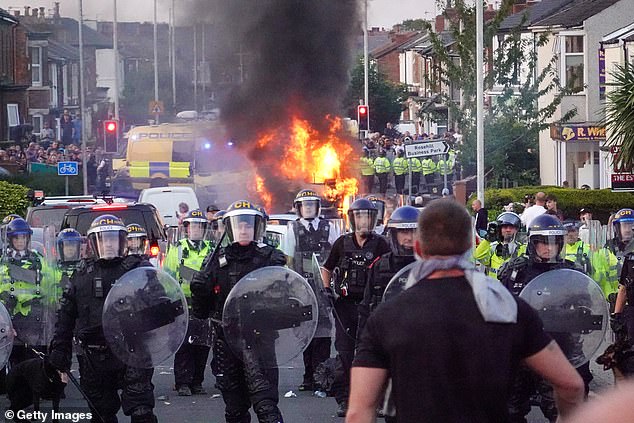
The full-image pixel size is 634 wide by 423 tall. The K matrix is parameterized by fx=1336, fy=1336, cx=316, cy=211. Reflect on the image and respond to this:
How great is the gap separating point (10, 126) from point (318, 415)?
47309mm

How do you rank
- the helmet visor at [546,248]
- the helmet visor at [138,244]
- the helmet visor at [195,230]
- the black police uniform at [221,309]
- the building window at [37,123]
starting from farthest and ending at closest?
1. the building window at [37,123]
2. the helmet visor at [195,230]
3. the helmet visor at [138,244]
4. the helmet visor at [546,248]
5. the black police uniform at [221,309]

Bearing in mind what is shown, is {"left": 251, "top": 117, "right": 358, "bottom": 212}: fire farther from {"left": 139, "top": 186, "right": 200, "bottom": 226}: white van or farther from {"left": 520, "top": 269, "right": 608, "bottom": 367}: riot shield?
{"left": 520, "top": 269, "right": 608, "bottom": 367}: riot shield

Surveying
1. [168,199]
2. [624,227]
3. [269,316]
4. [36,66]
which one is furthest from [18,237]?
[36,66]

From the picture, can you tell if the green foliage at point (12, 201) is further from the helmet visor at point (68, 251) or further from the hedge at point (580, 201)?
the helmet visor at point (68, 251)

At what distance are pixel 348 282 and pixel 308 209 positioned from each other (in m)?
2.78

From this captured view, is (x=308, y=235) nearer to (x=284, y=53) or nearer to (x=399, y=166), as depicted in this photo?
(x=284, y=53)

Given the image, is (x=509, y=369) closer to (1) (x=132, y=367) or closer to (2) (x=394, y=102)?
(1) (x=132, y=367)

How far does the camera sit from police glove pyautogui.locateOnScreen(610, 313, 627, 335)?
344 inches

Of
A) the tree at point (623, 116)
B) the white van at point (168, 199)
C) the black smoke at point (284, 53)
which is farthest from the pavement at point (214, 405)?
the black smoke at point (284, 53)

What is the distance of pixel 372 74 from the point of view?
52219mm

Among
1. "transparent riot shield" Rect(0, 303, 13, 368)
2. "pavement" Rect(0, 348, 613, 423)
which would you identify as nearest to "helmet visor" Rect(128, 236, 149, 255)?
"pavement" Rect(0, 348, 613, 423)

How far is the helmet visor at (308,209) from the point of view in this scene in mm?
12406

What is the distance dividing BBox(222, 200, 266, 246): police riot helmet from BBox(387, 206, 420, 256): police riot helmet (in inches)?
35.4

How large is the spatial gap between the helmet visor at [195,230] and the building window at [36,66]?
55.3m
